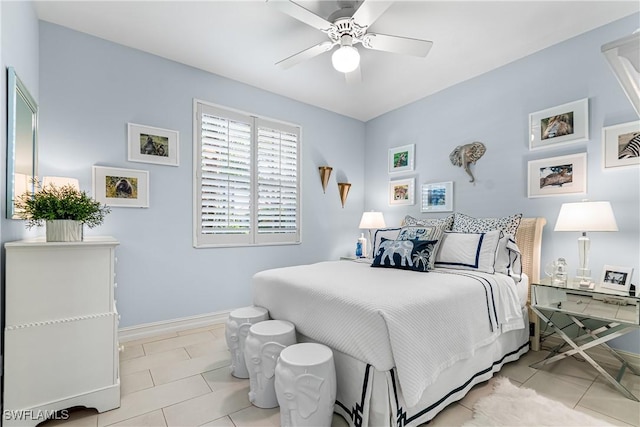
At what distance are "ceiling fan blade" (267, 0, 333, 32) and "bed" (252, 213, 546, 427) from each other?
181cm

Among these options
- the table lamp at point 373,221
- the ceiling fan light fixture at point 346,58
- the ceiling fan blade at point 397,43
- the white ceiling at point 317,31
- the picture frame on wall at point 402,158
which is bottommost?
the table lamp at point 373,221

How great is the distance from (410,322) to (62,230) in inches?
80.0

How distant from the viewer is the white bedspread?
1.53 m

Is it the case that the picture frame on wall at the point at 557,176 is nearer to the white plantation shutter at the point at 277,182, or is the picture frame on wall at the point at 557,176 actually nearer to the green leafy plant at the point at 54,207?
the white plantation shutter at the point at 277,182

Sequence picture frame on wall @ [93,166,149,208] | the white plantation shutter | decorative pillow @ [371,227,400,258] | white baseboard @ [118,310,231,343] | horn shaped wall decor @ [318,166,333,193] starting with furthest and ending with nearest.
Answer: horn shaped wall decor @ [318,166,333,193], the white plantation shutter, decorative pillow @ [371,227,400,258], white baseboard @ [118,310,231,343], picture frame on wall @ [93,166,149,208]

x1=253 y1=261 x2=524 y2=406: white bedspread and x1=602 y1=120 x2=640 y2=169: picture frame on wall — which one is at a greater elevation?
x1=602 y1=120 x2=640 y2=169: picture frame on wall

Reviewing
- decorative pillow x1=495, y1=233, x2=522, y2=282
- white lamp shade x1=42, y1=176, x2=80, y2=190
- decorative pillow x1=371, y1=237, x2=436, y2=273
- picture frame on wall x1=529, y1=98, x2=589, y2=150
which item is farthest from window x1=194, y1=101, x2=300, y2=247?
picture frame on wall x1=529, y1=98, x2=589, y2=150

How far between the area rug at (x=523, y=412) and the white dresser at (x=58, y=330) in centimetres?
217

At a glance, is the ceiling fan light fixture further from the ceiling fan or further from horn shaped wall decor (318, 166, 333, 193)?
horn shaped wall decor (318, 166, 333, 193)

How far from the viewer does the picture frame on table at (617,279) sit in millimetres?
2162

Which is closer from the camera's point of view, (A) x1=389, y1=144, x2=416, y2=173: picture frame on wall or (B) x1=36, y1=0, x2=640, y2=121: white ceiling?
(B) x1=36, y1=0, x2=640, y2=121: white ceiling

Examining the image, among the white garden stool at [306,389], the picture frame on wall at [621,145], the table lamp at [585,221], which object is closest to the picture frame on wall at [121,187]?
the white garden stool at [306,389]

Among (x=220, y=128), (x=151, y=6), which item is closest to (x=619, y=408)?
(x=220, y=128)

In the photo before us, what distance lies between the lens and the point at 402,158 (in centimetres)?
427
